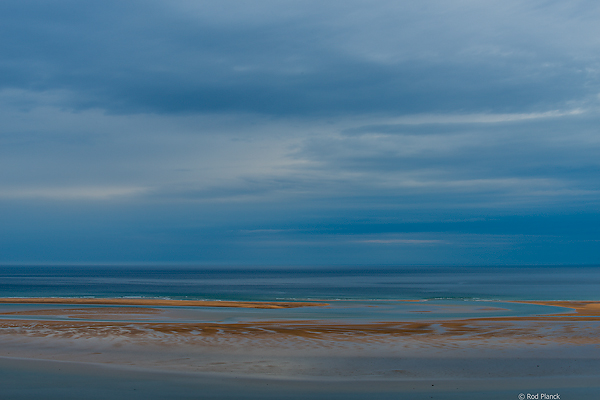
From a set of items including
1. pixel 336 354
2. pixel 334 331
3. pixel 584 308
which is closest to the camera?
pixel 336 354

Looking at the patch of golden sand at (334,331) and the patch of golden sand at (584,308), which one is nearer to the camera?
the patch of golden sand at (334,331)

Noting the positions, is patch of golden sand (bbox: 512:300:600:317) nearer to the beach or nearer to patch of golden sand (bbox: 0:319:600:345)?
the beach

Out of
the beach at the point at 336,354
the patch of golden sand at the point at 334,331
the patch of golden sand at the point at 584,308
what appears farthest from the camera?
the patch of golden sand at the point at 584,308

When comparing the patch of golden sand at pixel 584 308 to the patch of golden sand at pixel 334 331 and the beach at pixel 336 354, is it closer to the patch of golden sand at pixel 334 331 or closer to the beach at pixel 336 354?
the beach at pixel 336 354

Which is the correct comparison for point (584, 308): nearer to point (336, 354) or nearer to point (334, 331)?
point (334, 331)

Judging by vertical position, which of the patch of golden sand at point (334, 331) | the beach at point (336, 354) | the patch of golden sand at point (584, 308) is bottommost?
the patch of golden sand at point (584, 308)

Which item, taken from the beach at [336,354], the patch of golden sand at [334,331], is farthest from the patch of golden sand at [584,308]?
the patch of golden sand at [334,331]

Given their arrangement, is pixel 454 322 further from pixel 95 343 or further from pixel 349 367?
pixel 95 343

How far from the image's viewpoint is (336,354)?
2038cm

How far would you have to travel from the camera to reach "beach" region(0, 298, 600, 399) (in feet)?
50.5

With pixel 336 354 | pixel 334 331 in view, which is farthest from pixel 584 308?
pixel 336 354

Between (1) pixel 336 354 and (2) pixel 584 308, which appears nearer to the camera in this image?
(1) pixel 336 354

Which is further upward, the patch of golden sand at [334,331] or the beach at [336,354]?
the beach at [336,354]

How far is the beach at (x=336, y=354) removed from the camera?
15391mm
